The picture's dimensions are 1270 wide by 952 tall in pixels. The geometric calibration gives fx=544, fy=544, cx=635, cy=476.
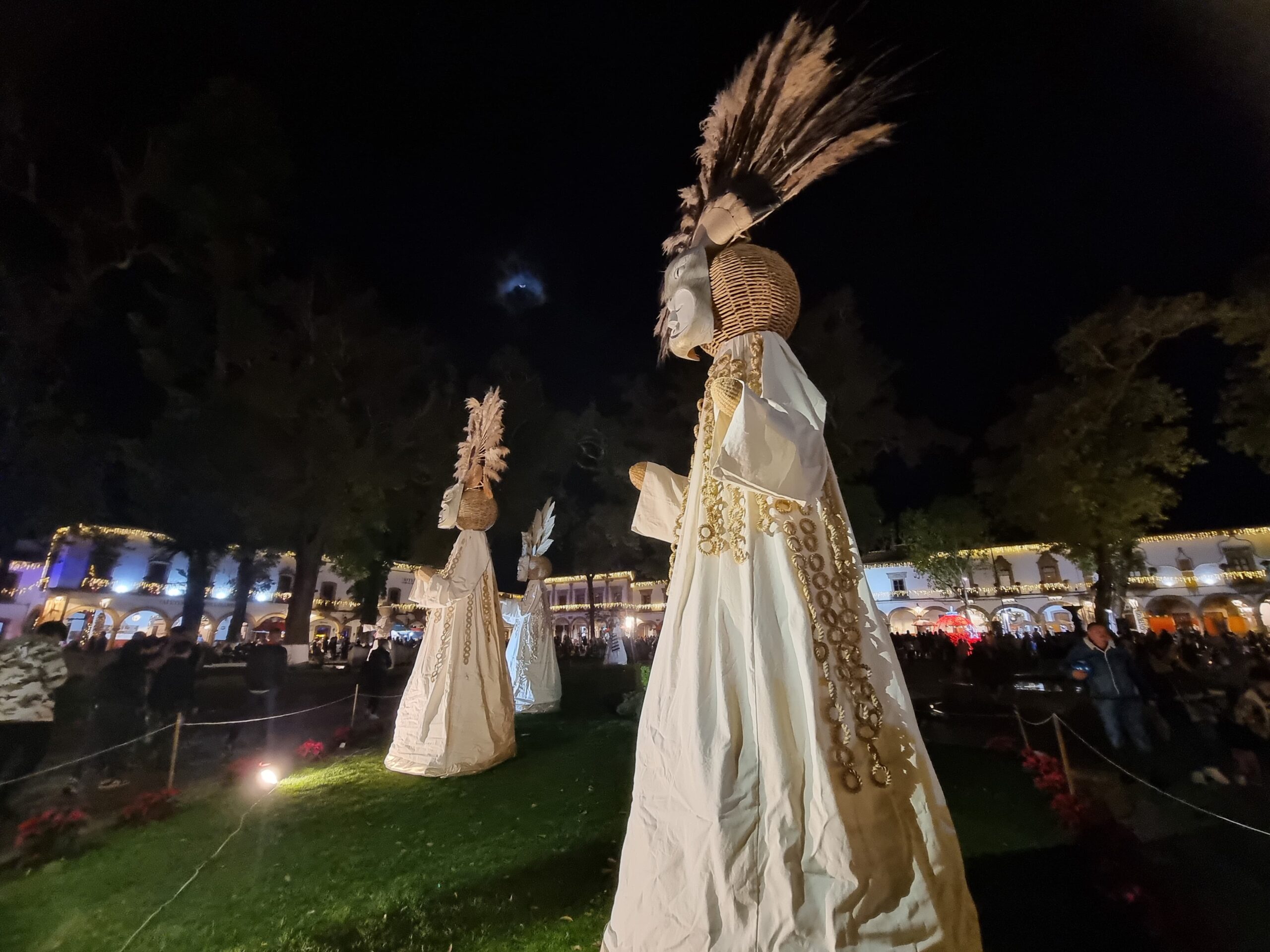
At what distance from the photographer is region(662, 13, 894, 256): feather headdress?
2432 mm

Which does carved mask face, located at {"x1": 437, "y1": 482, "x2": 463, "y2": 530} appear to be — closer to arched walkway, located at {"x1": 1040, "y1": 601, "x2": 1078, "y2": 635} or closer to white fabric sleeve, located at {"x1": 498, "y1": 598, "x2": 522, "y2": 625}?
white fabric sleeve, located at {"x1": 498, "y1": 598, "x2": 522, "y2": 625}

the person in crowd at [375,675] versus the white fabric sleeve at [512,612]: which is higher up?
the white fabric sleeve at [512,612]

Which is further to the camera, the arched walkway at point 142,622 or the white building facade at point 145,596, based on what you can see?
the arched walkway at point 142,622

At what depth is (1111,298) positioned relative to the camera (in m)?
15.3

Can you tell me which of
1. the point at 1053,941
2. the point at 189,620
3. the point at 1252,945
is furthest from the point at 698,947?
the point at 189,620

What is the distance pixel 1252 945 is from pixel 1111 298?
18311 millimetres

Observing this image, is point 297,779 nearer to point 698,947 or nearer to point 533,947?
point 533,947

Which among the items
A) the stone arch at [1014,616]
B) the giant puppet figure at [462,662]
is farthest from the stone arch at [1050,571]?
the giant puppet figure at [462,662]

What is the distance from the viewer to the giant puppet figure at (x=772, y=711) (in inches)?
58.7

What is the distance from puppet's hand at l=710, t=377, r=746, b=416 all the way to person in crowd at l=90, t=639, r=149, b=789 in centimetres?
869

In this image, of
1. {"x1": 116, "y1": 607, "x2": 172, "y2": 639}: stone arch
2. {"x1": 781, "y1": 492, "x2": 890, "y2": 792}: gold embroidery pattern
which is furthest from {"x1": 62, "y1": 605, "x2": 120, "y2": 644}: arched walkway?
{"x1": 781, "y1": 492, "x2": 890, "y2": 792}: gold embroidery pattern

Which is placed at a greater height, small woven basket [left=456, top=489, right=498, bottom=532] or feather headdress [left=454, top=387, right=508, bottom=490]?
feather headdress [left=454, top=387, right=508, bottom=490]

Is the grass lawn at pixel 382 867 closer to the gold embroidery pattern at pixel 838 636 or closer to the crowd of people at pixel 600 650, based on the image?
the gold embroidery pattern at pixel 838 636

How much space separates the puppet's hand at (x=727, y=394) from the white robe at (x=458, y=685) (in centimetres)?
407
